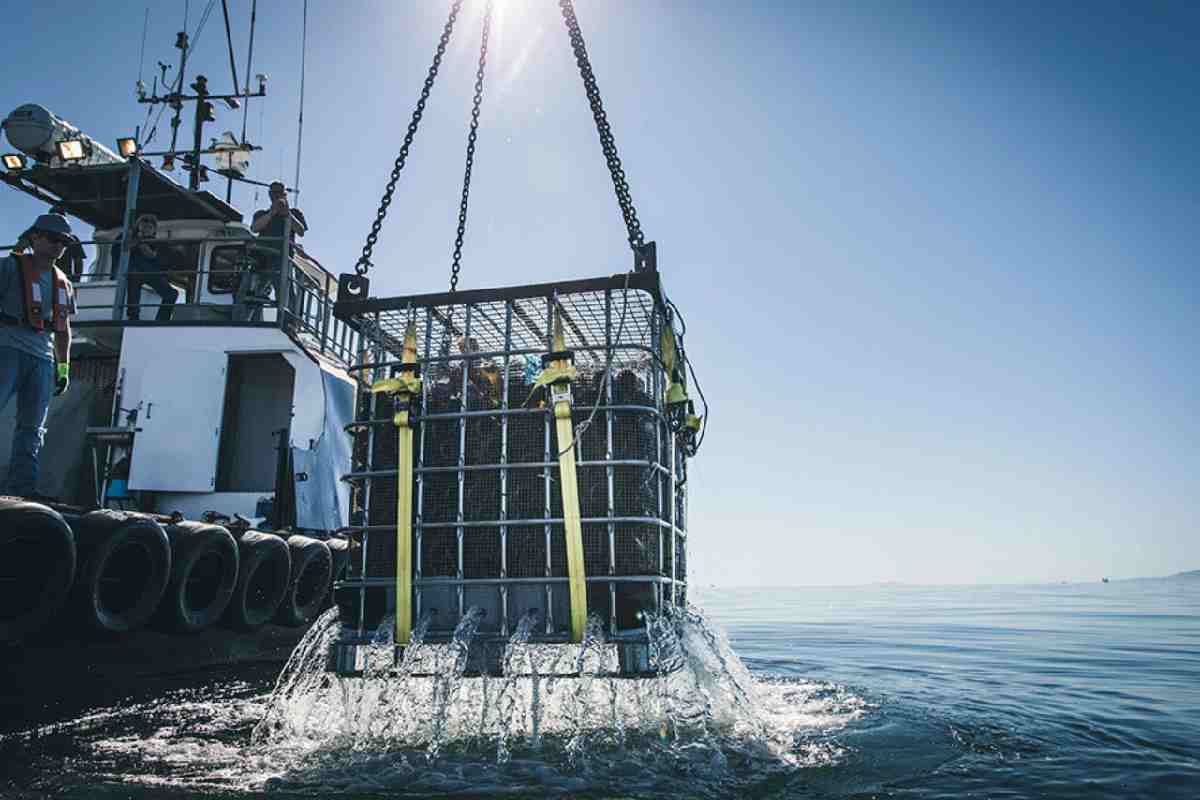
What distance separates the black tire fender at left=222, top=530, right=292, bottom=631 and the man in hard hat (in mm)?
2072

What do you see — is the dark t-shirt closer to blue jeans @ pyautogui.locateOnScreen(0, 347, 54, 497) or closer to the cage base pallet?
blue jeans @ pyautogui.locateOnScreen(0, 347, 54, 497)

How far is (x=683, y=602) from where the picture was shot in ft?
15.4

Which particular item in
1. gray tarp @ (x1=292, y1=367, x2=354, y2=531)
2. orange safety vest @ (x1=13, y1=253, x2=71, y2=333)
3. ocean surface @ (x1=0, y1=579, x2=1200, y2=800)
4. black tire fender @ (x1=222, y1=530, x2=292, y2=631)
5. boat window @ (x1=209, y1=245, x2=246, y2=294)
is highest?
boat window @ (x1=209, y1=245, x2=246, y2=294)

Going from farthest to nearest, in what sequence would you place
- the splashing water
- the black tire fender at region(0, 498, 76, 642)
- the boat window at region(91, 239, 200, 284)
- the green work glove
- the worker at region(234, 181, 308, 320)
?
the boat window at region(91, 239, 200, 284)
the worker at region(234, 181, 308, 320)
the green work glove
the black tire fender at region(0, 498, 76, 642)
the splashing water

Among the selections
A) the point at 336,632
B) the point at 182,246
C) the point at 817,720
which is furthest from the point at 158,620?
the point at 182,246

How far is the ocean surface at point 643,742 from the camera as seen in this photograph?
3.15 m

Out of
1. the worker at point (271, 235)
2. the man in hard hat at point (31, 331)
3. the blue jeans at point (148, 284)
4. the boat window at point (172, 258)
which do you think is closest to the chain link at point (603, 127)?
the man in hard hat at point (31, 331)

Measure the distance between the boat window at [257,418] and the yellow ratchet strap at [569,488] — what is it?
919cm

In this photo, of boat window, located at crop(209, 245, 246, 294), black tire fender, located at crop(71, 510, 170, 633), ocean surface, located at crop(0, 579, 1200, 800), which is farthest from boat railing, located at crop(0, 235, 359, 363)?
ocean surface, located at crop(0, 579, 1200, 800)

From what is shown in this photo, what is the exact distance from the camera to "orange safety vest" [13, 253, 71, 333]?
5.78 metres

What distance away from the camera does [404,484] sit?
393 cm

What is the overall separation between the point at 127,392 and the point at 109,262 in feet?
15.7

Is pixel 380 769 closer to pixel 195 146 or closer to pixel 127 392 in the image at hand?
pixel 127 392

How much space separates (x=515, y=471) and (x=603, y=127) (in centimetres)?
222
